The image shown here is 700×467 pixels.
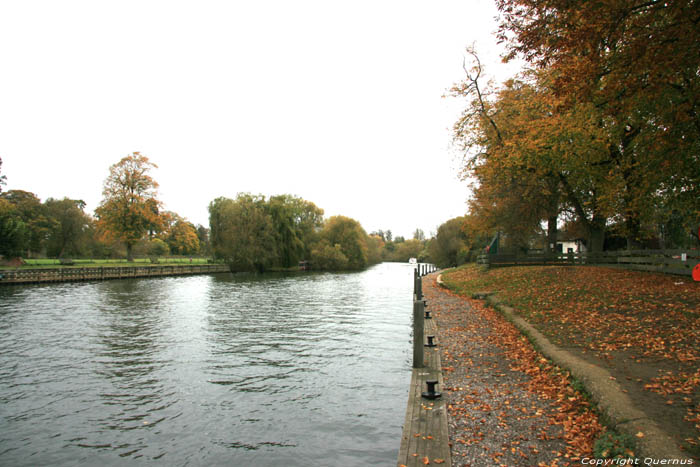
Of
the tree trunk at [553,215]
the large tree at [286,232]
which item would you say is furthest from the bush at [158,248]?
the tree trunk at [553,215]

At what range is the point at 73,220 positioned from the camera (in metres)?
63.8

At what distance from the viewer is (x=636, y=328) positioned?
9.25 meters

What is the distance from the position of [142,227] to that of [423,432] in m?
58.4

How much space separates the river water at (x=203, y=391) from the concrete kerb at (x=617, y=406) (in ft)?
9.29

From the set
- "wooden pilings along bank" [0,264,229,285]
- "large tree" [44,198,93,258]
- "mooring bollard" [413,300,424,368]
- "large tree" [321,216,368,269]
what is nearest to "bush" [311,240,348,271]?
"large tree" [321,216,368,269]

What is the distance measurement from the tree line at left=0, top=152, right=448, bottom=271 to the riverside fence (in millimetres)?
34907

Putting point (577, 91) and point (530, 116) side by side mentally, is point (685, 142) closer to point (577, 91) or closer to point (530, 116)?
point (577, 91)

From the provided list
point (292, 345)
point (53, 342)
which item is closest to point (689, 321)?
point (292, 345)

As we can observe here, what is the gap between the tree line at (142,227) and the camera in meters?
54.2

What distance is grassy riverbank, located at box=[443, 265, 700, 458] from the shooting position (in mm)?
5297

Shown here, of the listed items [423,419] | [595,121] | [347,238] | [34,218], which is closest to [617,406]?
[423,419]

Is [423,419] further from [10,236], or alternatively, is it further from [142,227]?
[142,227]

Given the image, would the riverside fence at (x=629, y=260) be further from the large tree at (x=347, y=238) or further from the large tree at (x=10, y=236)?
the large tree at (x=347, y=238)

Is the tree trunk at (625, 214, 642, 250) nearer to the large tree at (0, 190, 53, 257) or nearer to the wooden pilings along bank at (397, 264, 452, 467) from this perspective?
the wooden pilings along bank at (397, 264, 452, 467)
